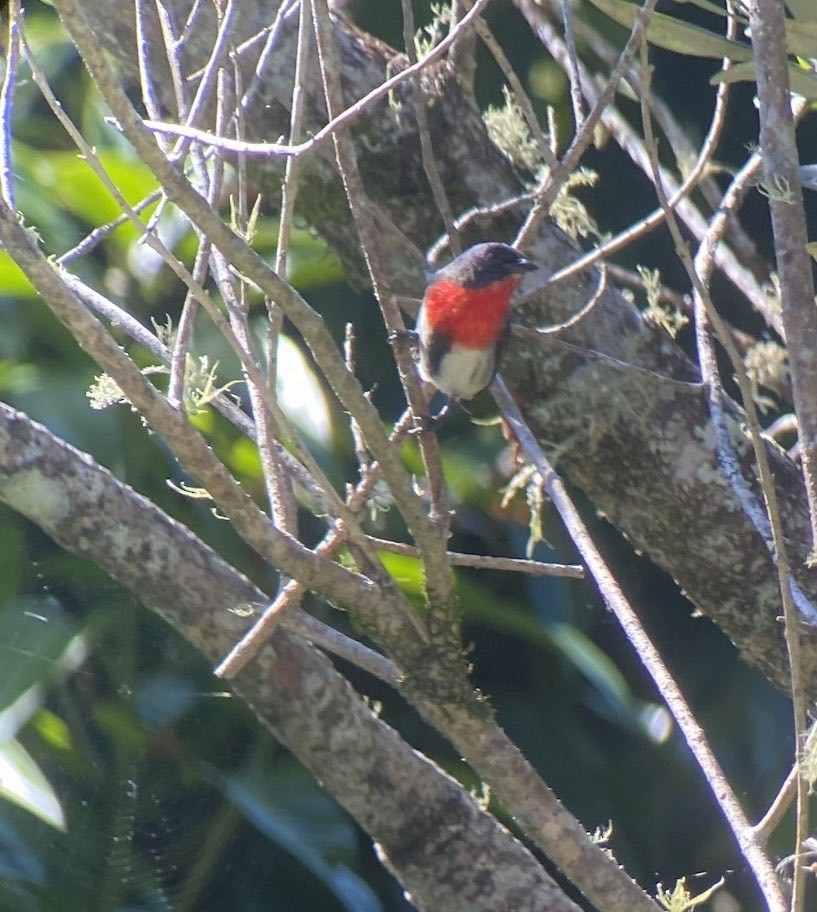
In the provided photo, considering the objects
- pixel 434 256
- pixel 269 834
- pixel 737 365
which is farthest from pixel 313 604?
pixel 737 365

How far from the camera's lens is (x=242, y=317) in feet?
6.68

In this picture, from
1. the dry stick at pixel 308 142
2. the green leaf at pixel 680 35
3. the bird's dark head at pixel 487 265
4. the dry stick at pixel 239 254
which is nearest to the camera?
the dry stick at pixel 239 254

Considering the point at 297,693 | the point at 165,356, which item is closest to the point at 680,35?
the point at 165,356

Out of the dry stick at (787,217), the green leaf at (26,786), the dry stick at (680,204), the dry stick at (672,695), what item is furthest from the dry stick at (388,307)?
the green leaf at (26,786)

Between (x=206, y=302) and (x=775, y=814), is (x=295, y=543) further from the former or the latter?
(x=775, y=814)

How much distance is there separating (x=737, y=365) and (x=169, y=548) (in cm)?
114

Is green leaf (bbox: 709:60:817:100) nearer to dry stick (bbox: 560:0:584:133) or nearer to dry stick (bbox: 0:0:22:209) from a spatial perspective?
dry stick (bbox: 560:0:584:133)

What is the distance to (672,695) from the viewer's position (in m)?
1.88

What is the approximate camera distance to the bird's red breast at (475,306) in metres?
2.73

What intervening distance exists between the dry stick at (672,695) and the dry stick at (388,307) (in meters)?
0.25

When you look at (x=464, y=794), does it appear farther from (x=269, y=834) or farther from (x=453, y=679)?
(x=269, y=834)

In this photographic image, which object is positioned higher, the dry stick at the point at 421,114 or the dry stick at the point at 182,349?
the dry stick at the point at 421,114

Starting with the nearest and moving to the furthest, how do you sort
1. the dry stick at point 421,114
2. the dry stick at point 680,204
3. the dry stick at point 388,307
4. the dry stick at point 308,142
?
the dry stick at point 308,142, the dry stick at point 388,307, the dry stick at point 421,114, the dry stick at point 680,204

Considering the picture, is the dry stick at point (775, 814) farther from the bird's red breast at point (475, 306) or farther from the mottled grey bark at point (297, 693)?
the bird's red breast at point (475, 306)
